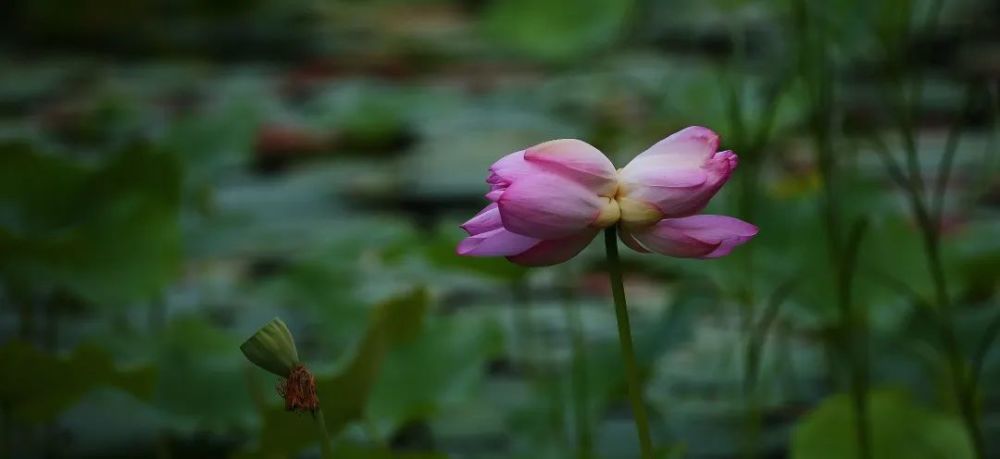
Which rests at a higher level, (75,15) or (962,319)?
(75,15)

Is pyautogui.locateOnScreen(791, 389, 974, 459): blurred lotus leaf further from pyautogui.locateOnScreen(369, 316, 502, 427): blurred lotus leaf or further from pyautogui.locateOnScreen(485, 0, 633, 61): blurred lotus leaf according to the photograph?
pyautogui.locateOnScreen(485, 0, 633, 61): blurred lotus leaf

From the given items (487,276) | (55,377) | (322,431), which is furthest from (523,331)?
(322,431)

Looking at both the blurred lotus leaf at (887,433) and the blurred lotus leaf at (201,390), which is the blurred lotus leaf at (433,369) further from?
the blurred lotus leaf at (887,433)

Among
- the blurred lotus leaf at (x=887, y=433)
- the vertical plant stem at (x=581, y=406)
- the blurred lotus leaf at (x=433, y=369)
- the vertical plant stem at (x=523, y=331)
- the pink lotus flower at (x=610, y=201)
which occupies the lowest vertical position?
the vertical plant stem at (x=523, y=331)

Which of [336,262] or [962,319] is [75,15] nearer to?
[336,262]

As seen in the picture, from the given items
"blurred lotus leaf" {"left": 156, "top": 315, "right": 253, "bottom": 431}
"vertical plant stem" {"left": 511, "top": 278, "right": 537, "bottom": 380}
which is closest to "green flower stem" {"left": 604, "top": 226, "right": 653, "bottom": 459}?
"blurred lotus leaf" {"left": 156, "top": 315, "right": 253, "bottom": 431}

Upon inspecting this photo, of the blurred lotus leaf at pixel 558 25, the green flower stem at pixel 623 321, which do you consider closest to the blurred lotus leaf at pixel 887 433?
the green flower stem at pixel 623 321

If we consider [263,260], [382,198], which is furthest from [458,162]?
[263,260]

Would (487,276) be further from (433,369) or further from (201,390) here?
(201,390)
